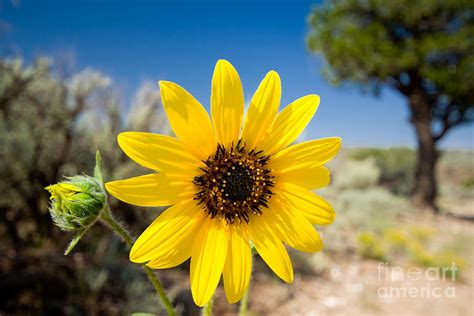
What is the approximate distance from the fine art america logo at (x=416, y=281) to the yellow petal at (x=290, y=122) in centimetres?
391

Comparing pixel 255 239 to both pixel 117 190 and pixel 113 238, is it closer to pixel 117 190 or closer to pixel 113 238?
pixel 117 190

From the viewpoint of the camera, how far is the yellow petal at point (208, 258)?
3.17 ft

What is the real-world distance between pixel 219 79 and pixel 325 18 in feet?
41.1

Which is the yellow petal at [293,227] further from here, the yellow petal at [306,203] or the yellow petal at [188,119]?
the yellow petal at [188,119]

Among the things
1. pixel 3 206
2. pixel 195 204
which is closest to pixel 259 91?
pixel 195 204

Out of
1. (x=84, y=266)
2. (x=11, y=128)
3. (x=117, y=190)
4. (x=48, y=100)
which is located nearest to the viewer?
(x=117, y=190)

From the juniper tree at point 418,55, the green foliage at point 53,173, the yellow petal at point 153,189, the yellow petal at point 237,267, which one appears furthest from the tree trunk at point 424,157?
the yellow petal at point 153,189

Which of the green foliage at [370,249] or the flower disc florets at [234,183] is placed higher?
the flower disc florets at [234,183]

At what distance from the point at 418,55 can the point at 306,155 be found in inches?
436

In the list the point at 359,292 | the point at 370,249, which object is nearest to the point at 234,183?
the point at 359,292

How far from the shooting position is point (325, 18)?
12.3 m

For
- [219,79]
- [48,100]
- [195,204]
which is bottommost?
[195,204]

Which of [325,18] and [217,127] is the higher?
[325,18]

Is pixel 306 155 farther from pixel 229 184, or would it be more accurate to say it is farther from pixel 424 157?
pixel 424 157
